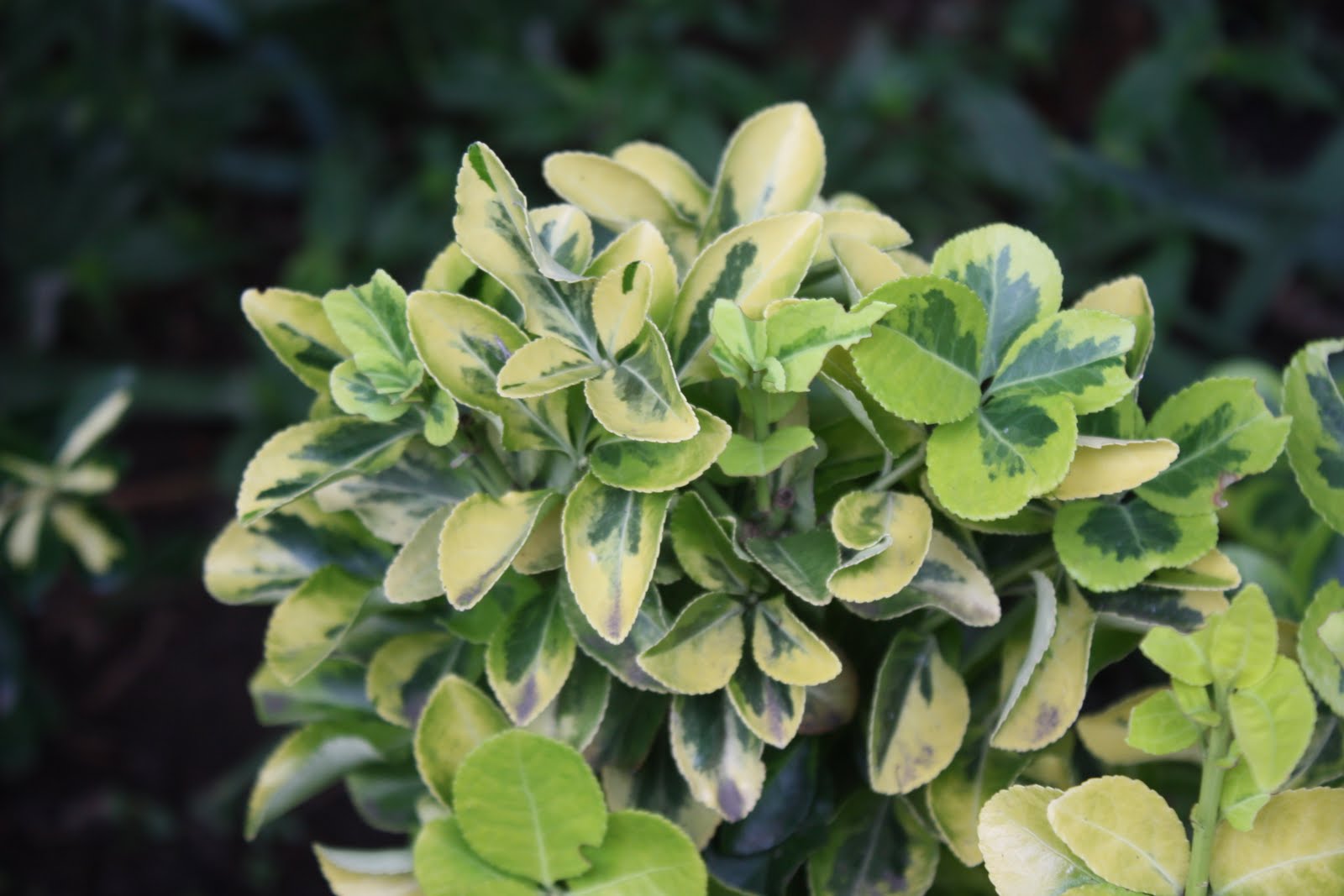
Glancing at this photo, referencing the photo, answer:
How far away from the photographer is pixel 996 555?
2.37ft

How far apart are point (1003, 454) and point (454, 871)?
0.34 meters

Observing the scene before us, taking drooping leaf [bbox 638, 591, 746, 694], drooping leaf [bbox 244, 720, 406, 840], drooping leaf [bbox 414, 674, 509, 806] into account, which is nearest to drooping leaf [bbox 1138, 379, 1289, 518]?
drooping leaf [bbox 638, 591, 746, 694]

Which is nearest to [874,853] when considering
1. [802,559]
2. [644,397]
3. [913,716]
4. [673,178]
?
[913,716]

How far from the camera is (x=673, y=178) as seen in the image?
759 mm

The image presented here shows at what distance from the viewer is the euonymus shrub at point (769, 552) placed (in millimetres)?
574

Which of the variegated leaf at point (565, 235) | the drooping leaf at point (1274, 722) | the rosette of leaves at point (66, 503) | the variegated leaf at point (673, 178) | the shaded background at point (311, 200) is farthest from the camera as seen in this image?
the shaded background at point (311, 200)

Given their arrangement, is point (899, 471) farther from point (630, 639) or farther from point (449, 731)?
point (449, 731)

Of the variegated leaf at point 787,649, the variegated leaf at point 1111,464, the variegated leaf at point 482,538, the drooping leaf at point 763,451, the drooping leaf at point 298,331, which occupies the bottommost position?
the variegated leaf at point 787,649

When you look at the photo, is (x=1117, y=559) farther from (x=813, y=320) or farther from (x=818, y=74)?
(x=818, y=74)

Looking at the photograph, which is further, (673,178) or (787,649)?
(673,178)

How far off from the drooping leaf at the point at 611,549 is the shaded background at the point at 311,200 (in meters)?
1.09

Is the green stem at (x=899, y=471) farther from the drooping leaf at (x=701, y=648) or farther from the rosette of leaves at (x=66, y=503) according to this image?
the rosette of leaves at (x=66, y=503)

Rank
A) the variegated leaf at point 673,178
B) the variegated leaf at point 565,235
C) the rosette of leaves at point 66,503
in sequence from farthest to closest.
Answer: the rosette of leaves at point 66,503 < the variegated leaf at point 673,178 < the variegated leaf at point 565,235

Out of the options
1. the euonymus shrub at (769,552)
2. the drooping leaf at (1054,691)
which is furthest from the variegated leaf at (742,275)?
the drooping leaf at (1054,691)
